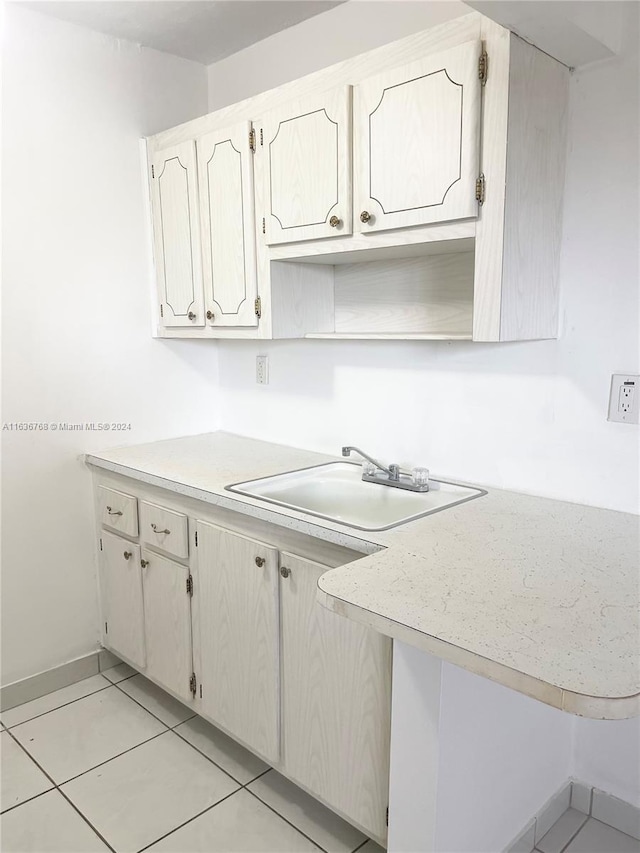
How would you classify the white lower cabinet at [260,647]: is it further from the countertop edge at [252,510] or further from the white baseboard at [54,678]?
the white baseboard at [54,678]

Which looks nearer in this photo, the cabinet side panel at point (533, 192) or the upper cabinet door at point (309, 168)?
the cabinet side panel at point (533, 192)

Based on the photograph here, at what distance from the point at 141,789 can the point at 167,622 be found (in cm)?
52

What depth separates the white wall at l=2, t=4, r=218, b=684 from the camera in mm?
2303

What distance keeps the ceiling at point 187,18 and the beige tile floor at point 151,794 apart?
8.27ft

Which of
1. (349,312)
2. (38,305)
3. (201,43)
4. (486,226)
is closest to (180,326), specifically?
(38,305)

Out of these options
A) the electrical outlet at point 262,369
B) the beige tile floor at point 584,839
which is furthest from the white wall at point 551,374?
the electrical outlet at point 262,369

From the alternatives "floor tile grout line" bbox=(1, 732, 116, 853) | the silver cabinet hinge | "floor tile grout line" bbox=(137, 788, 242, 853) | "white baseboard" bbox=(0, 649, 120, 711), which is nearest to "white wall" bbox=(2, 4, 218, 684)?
"white baseboard" bbox=(0, 649, 120, 711)

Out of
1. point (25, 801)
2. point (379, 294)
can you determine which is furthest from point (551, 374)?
point (25, 801)

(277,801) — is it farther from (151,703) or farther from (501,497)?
(501,497)

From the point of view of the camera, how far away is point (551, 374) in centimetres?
181

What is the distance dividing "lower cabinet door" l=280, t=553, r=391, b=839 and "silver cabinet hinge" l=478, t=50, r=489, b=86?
49.7 inches

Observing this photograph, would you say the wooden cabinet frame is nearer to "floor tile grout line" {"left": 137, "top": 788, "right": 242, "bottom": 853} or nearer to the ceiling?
the ceiling

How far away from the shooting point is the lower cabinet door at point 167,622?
2.19 meters

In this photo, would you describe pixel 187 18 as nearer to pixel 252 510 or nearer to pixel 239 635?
pixel 252 510
